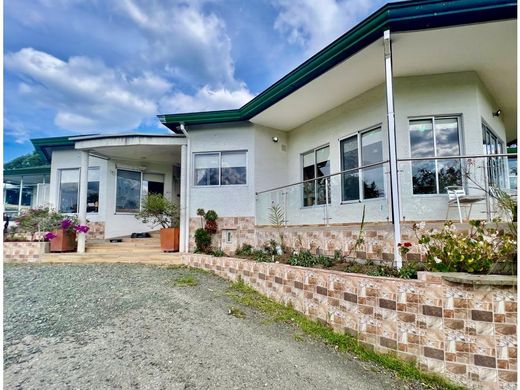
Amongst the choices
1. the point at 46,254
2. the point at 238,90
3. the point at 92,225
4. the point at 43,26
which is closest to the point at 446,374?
the point at 43,26

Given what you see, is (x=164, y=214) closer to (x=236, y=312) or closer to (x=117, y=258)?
(x=117, y=258)

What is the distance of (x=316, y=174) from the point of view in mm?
8336

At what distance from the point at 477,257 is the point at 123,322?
4.76 meters

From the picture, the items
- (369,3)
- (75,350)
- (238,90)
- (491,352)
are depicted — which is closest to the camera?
(491,352)

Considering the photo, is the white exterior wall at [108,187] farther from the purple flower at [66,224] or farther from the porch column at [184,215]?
the porch column at [184,215]

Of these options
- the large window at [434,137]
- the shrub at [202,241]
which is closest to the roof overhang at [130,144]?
the shrub at [202,241]

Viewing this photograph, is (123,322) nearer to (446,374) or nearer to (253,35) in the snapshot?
(446,374)

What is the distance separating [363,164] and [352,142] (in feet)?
2.42

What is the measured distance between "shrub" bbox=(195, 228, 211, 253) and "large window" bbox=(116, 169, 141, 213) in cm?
445

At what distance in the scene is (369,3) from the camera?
19.4 feet

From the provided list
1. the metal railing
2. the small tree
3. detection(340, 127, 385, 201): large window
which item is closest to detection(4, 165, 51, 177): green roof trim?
the small tree

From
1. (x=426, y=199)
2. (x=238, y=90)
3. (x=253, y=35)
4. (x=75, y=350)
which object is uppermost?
(x=238, y=90)

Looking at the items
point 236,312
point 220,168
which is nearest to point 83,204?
point 220,168

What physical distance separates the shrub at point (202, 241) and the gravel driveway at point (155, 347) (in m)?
2.63
